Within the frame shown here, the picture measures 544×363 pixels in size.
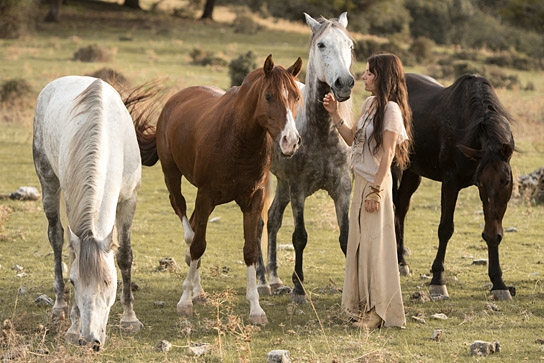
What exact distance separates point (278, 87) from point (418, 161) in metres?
2.84

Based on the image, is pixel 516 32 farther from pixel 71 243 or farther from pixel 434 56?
pixel 71 243

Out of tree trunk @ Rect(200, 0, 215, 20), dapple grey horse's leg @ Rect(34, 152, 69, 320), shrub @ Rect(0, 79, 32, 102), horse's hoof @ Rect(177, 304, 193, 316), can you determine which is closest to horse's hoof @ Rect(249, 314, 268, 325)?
horse's hoof @ Rect(177, 304, 193, 316)

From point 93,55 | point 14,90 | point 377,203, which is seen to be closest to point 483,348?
point 377,203

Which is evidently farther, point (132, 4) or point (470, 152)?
point (132, 4)

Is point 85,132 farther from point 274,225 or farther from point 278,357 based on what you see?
point 274,225

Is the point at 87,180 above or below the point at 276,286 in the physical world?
above

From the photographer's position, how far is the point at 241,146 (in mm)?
6309

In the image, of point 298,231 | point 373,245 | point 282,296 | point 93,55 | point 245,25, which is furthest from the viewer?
point 245,25

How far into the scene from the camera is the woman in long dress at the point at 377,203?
6090 mm

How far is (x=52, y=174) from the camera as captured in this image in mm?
6965

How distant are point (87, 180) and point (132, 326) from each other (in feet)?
4.70

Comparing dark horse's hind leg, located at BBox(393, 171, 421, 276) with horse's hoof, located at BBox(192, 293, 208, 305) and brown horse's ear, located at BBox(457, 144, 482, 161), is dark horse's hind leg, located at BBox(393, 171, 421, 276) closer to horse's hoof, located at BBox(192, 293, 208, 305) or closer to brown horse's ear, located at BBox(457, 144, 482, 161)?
brown horse's ear, located at BBox(457, 144, 482, 161)

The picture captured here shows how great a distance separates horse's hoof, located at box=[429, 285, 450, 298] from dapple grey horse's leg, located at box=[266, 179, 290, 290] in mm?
1432

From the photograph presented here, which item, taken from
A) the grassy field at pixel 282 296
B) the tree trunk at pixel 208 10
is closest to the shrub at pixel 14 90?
the grassy field at pixel 282 296
